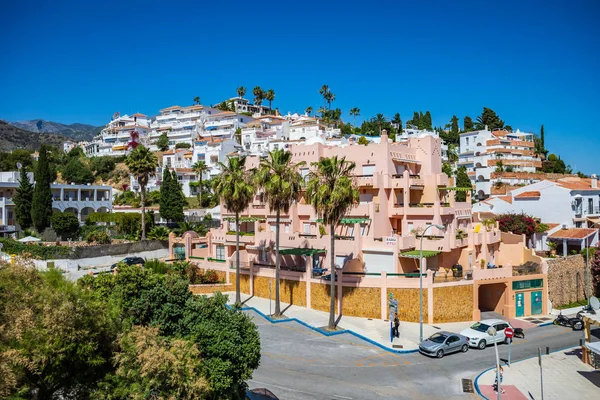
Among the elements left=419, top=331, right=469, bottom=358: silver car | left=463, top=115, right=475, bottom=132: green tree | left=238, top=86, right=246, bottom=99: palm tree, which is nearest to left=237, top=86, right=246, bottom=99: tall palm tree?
left=238, top=86, right=246, bottom=99: palm tree

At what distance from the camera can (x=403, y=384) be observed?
981 inches

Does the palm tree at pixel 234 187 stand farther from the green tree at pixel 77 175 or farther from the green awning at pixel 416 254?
the green tree at pixel 77 175

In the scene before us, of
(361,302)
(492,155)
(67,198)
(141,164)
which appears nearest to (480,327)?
(361,302)

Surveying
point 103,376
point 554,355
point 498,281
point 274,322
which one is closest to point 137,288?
point 103,376

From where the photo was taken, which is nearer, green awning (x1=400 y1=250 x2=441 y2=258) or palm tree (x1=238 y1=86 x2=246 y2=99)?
green awning (x1=400 y1=250 x2=441 y2=258)

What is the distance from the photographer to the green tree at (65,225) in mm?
58969

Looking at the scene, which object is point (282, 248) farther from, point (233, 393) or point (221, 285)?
point (233, 393)

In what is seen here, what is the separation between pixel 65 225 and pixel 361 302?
4138 centimetres

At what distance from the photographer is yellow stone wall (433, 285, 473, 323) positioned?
35.8 m

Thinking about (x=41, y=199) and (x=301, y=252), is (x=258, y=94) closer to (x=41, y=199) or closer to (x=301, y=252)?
(x=41, y=199)

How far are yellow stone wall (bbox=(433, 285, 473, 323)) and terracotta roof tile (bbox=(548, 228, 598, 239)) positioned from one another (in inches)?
972

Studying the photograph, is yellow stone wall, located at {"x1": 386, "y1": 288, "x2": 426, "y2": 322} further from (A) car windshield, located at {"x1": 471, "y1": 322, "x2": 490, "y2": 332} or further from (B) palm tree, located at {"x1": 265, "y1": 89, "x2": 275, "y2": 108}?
(B) palm tree, located at {"x1": 265, "y1": 89, "x2": 275, "y2": 108}

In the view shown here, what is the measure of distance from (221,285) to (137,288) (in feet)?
67.7

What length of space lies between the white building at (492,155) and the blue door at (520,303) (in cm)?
4976
